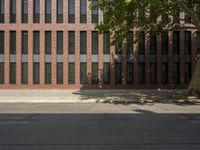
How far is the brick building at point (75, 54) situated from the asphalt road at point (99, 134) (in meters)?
29.6

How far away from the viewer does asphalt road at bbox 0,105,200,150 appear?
10.3 m

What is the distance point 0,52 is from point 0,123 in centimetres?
3220

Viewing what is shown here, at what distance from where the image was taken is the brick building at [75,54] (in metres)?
46.1

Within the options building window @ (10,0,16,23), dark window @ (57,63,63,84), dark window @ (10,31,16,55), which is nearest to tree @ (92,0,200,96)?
dark window @ (57,63,63,84)

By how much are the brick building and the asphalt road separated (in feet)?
97.1

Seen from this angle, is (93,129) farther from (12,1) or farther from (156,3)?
(12,1)

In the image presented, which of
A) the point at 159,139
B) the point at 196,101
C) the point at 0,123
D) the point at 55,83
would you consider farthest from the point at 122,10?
the point at 55,83

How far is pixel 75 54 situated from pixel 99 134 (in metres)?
34.3

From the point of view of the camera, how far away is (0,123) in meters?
15.4

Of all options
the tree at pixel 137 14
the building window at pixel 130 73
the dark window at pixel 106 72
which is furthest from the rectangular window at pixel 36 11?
the tree at pixel 137 14

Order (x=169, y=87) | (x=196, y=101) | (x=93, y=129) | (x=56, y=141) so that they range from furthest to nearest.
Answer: (x=169, y=87), (x=196, y=101), (x=93, y=129), (x=56, y=141)

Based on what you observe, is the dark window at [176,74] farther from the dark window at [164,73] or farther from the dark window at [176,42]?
the dark window at [176,42]

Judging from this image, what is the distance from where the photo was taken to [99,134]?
40.3 ft

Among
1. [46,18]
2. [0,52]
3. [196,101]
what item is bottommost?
[196,101]
